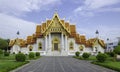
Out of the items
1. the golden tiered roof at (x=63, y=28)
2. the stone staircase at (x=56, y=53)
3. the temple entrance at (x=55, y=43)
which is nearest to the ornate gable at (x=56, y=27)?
the golden tiered roof at (x=63, y=28)

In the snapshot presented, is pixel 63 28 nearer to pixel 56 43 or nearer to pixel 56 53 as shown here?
pixel 56 43

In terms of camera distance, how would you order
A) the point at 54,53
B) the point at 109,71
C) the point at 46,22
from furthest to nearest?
1. the point at 46,22
2. the point at 54,53
3. the point at 109,71

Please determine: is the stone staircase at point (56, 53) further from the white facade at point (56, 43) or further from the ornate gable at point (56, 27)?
the ornate gable at point (56, 27)

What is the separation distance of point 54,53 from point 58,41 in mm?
4203

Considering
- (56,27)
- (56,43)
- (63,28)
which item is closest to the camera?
(63,28)

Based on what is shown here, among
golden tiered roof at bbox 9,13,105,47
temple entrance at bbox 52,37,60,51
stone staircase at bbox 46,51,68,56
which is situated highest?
golden tiered roof at bbox 9,13,105,47

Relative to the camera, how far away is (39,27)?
8294 centimetres

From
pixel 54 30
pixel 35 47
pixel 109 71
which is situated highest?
pixel 54 30

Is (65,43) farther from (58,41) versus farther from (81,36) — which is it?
(81,36)

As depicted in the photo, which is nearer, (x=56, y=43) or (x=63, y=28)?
(x=63, y=28)

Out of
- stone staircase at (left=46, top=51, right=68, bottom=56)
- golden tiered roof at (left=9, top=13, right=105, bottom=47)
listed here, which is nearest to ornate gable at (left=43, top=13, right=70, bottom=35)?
golden tiered roof at (left=9, top=13, right=105, bottom=47)

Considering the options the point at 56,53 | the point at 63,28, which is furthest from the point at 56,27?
the point at 56,53

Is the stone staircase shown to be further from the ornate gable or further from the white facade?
the ornate gable

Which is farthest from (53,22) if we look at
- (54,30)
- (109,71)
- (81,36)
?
(109,71)
